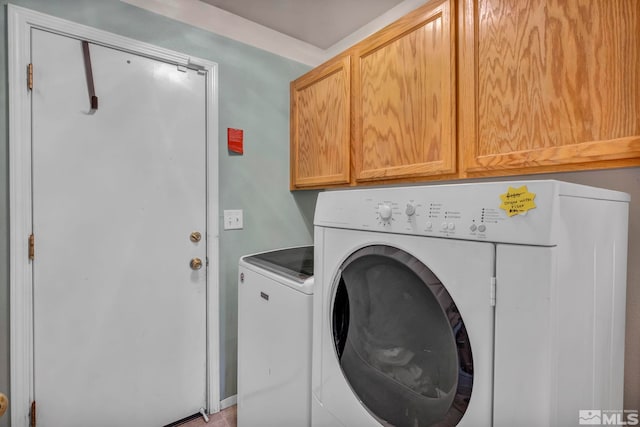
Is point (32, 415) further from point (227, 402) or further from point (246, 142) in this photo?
point (246, 142)

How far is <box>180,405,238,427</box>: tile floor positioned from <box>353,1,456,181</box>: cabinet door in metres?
1.61

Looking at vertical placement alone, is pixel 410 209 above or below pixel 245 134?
below

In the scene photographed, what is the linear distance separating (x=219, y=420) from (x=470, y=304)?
1.75 metres

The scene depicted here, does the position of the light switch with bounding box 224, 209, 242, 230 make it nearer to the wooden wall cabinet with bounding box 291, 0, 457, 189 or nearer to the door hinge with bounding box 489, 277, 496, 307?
the wooden wall cabinet with bounding box 291, 0, 457, 189

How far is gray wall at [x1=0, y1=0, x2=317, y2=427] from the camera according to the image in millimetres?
1544

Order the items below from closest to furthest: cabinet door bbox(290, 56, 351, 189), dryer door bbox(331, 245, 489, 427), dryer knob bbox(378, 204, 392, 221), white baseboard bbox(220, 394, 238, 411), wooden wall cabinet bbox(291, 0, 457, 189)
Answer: dryer door bbox(331, 245, 489, 427) < dryer knob bbox(378, 204, 392, 221) < wooden wall cabinet bbox(291, 0, 457, 189) < cabinet door bbox(290, 56, 351, 189) < white baseboard bbox(220, 394, 238, 411)

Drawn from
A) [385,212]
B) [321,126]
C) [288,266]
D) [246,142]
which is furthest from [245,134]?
[385,212]

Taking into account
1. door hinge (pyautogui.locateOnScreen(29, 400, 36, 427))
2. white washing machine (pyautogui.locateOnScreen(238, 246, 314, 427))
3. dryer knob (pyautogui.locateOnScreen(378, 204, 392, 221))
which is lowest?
door hinge (pyautogui.locateOnScreen(29, 400, 36, 427))

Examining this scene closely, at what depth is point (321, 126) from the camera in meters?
1.81

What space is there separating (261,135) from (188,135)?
47 cm

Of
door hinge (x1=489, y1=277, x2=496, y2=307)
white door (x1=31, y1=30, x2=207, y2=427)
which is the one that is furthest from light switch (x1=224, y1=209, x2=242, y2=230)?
door hinge (x1=489, y1=277, x2=496, y2=307)

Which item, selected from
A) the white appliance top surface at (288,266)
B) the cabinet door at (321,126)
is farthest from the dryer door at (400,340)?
the cabinet door at (321,126)

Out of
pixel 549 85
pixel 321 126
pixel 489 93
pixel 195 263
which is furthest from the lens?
pixel 321 126

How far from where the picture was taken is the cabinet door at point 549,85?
0.85 m
